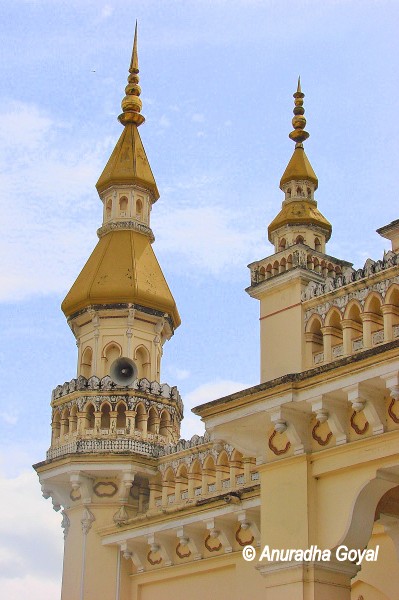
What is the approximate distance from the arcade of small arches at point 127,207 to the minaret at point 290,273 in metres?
4.41

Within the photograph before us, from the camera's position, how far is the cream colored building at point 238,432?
927 centimetres

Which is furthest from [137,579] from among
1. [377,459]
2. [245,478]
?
[377,459]

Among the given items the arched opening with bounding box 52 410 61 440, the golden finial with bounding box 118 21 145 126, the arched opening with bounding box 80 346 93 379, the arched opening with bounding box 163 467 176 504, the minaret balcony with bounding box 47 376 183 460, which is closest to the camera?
the arched opening with bounding box 163 467 176 504

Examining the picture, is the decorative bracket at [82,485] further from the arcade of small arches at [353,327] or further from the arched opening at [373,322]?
the arched opening at [373,322]

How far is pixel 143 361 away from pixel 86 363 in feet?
3.40

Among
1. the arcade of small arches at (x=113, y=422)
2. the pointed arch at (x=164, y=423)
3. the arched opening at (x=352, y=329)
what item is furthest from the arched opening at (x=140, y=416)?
the arched opening at (x=352, y=329)

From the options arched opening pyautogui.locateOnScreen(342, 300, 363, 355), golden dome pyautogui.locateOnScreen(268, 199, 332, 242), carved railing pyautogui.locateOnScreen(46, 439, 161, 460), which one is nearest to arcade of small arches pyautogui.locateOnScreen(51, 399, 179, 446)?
carved railing pyautogui.locateOnScreen(46, 439, 161, 460)

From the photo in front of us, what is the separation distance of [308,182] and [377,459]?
779 cm

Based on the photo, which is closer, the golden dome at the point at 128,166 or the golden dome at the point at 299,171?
the golden dome at the point at 299,171

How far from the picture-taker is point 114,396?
17.5m

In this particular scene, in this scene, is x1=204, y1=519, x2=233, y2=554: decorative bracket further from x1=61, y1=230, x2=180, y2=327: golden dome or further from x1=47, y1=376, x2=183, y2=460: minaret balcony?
x1=61, y1=230, x2=180, y2=327: golden dome

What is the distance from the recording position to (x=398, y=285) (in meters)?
9.61

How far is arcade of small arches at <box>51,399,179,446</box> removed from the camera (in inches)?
681

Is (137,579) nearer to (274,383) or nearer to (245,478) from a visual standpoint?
(245,478)
